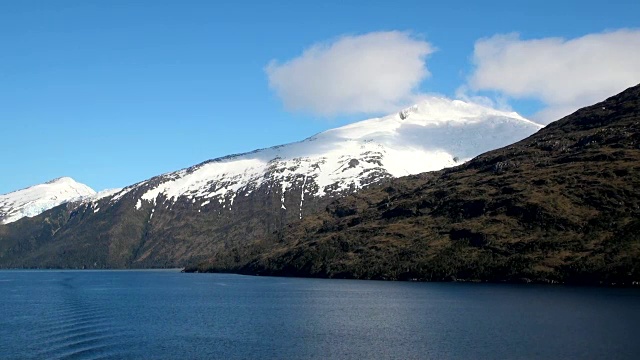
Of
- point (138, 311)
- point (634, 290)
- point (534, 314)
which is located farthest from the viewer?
point (634, 290)

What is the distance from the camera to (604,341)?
104 meters

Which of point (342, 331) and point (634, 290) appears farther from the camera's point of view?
point (634, 290)

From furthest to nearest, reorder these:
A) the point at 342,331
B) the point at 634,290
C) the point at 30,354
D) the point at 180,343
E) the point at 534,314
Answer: the point at 634,290 → the point at 534,314 → the point at 342,331 → the point at 180,343 → the point at 30,354

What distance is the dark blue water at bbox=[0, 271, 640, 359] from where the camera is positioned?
100312mm

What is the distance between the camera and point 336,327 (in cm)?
12912

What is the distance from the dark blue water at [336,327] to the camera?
329ft

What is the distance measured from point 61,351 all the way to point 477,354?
60.3m

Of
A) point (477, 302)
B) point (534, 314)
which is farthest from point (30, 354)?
point (477, 302)

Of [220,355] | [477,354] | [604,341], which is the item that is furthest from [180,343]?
[604,341]

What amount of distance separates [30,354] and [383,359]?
1953 inches

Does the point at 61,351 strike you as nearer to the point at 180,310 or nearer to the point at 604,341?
the point at 180,310

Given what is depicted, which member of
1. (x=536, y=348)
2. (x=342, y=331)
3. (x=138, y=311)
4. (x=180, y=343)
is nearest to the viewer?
(x=536, y=348)

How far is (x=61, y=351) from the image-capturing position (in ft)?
325

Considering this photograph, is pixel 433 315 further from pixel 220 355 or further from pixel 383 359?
pixel 220 355
